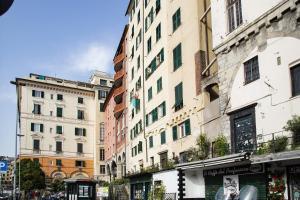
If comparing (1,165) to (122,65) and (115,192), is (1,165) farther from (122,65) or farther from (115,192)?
(122,65)

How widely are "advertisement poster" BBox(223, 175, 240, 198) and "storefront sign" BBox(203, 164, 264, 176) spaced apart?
26 centimetres

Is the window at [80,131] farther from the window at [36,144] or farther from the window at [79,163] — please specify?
the window at [36,144]

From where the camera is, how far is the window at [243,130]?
2103cm

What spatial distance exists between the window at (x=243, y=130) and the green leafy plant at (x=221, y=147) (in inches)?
→ 14.8

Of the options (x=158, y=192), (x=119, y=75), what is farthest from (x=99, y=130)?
(x=158, y=192)

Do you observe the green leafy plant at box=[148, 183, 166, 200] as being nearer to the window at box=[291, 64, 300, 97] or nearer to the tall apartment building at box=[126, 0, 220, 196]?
the tall apartment building at box=[126, 0, 220, 196]

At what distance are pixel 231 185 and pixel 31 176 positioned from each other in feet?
190

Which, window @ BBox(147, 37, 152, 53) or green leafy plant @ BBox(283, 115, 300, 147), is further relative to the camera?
window @ BBox(147, 37, 152, 53)

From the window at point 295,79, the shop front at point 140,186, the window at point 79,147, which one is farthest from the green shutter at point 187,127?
the window at point 79,147

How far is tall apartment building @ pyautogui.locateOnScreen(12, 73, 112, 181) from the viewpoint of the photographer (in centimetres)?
8156

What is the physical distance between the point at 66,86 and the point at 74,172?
1733 cm

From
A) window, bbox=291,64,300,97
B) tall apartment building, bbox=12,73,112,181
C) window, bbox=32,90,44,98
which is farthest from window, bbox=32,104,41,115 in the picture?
window, bbox=291,64,300,97

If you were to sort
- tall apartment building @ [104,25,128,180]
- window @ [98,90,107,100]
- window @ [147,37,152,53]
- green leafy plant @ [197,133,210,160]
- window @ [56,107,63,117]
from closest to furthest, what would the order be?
green leafy plant @ [197,133,210,160], window @ [147,37,152,53], tall apartment building @ [104,25,128,180], window @ [56,107,63,117], window @ [98,90,107,100]

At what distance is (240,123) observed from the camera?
2225cm
